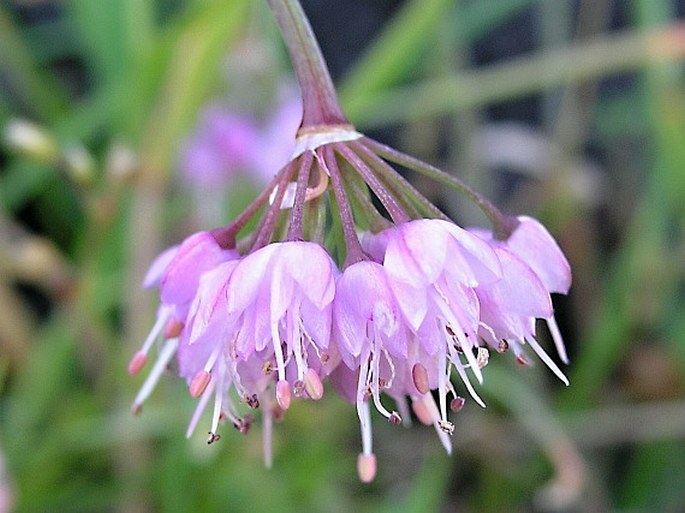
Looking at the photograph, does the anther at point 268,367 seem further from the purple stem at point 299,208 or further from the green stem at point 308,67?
the green stem at point 308,67

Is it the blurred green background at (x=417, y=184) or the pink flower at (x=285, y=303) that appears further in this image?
the blurred green background at (x=417, y=184)

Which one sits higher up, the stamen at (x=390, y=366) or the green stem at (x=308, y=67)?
the green stem at (x=308, y=67)

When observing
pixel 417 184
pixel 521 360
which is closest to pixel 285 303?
pixel 521 360

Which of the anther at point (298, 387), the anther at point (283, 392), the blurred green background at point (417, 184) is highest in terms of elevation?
the anther at point (283, 392)

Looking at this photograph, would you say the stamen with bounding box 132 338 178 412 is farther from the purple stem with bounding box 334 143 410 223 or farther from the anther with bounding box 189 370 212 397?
the purple stem with bounding box 334 143 410 223

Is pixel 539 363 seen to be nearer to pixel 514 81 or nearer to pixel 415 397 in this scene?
pixel 514 81

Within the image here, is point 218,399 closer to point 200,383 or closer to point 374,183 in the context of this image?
point 200,383

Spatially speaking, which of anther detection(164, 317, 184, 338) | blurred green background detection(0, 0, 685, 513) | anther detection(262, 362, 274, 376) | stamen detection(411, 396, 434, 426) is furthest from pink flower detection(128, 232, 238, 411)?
blurred green background detection(0, 0, 685, 513)

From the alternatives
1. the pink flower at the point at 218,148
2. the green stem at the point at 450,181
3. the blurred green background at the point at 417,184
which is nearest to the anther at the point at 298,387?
the green stem at the point at 450,181
